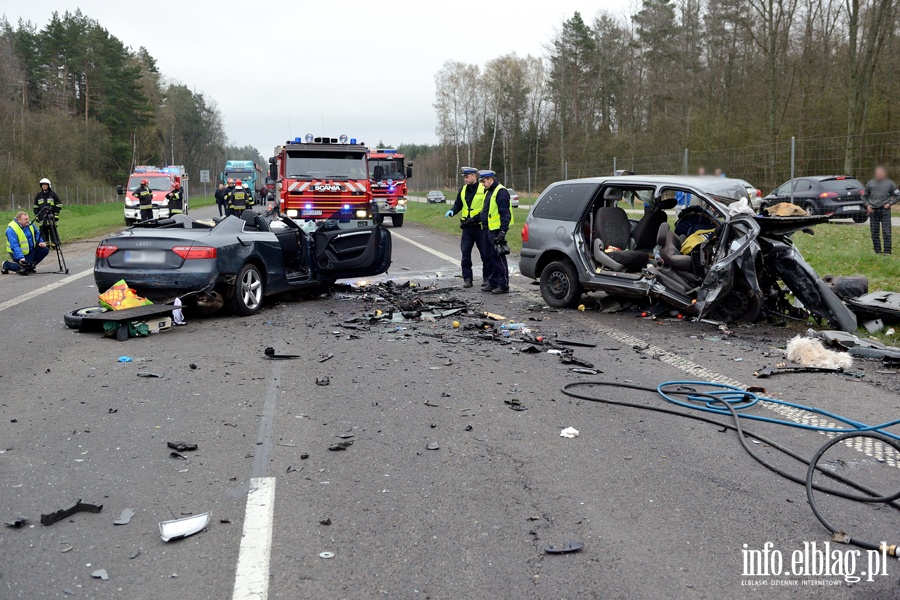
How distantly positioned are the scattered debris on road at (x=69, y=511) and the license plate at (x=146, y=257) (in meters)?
5.75

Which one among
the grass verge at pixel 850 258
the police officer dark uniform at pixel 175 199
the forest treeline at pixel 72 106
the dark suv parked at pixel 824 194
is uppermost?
the forest treeline at pixel 72 106

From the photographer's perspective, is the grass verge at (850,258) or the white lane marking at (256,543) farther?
the grass verge at (850,258)

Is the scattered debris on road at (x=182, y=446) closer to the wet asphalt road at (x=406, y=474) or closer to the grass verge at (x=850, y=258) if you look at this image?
the wet asphalt road at (x=406, y=474)

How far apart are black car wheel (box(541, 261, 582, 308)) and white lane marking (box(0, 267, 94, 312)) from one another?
7463 mm

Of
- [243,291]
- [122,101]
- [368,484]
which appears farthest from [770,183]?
[122,101]

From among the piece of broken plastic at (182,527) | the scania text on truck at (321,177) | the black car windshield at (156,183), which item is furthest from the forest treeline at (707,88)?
the black car windshield at (156,183)

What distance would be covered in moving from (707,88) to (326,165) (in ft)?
89.4

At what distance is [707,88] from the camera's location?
4100 cm

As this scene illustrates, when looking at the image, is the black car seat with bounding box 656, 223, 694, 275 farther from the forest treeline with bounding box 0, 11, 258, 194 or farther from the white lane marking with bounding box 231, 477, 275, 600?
the forest treeline with bounding box 0, 11, 258, 194

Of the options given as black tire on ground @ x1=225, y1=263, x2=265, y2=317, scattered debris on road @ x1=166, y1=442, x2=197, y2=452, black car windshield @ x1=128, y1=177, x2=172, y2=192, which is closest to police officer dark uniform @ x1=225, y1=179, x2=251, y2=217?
black car windshield @ x1=128, y1=177, x2=172, y2=192

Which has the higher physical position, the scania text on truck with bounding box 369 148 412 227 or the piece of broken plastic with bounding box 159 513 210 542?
the scania text on truck with bounding box 369 148 412 227

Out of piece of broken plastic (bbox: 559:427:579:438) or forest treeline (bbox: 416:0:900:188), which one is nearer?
piece of broken plastic (bbox: 559:427:579:438)

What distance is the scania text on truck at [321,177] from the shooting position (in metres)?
20.5

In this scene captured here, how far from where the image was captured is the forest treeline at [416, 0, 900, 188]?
26.3m
